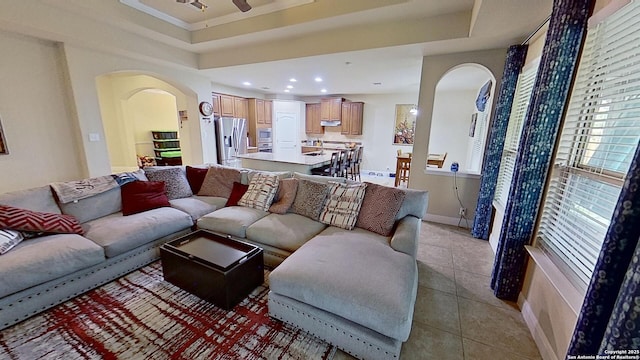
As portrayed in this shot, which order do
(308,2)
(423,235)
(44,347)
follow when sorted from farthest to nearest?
(423,235)
(308,2)
(44,347)

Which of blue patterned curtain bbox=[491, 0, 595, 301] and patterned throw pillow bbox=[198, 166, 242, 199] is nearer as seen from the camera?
blue patterned curtain bbox=[491, 0, 595, 301]

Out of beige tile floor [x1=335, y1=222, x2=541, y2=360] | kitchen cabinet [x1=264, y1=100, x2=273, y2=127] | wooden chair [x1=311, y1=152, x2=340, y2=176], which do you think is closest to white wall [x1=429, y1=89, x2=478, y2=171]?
wooden chair [x1=311, y1=152, x2=340, y2=176]

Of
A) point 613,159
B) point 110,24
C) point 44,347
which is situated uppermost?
point 110,24

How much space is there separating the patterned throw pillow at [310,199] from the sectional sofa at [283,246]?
12 mm

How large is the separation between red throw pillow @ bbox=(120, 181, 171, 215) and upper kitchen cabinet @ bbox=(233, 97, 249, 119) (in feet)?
14.7

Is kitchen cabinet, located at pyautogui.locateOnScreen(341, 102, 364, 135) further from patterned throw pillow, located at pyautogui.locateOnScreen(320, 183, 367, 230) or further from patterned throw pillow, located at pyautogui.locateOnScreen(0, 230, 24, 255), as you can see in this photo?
patterned throw pillow, located at pyautogui.locateOnScreen(0, 230, 24, 255)

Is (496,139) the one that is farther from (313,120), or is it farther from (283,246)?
(313,120)

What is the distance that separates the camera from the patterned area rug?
155 cm

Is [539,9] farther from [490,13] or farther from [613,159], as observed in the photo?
[613,159]

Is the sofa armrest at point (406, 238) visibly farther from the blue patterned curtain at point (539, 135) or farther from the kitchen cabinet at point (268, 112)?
the kitchen cabinet at point (268, 112)

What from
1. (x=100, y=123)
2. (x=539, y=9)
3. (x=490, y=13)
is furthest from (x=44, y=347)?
(x=539, y=9)

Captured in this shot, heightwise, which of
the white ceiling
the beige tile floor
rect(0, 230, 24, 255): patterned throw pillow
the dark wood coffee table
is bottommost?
the beige tile floor

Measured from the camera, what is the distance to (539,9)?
2055 mm

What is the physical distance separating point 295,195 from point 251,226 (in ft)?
2.07
